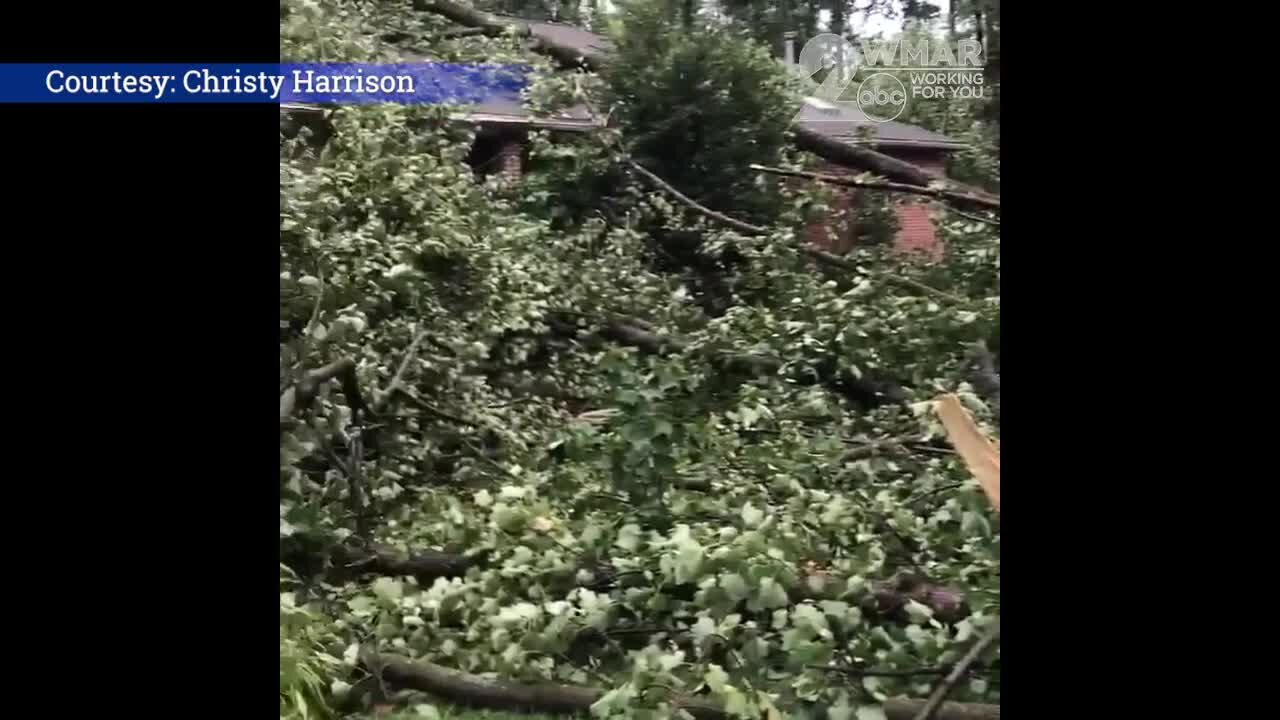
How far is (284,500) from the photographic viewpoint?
1.97 meters

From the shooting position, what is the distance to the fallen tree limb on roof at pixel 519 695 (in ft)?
6.16

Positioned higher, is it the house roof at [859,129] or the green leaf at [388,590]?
the house roof at [859,129]

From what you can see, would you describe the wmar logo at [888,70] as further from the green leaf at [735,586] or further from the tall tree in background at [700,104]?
the green leaf at [735,586]

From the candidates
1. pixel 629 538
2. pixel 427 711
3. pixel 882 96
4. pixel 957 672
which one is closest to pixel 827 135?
pixel 882 96

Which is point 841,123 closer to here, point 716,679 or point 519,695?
point 716,679

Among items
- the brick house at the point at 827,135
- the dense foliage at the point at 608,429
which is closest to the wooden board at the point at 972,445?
the dense foliage at the point at 608,429

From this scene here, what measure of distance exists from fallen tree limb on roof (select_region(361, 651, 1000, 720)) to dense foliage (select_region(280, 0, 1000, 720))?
2 centimetres

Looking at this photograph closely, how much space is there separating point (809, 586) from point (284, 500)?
42.9 inches

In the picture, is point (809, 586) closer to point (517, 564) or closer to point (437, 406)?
point (517, 564)
